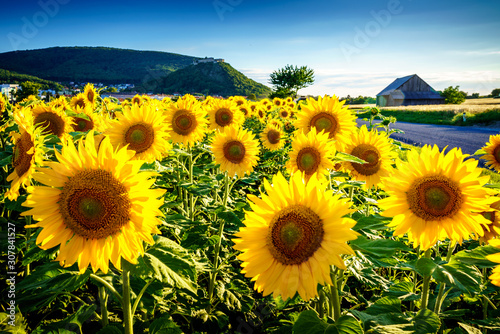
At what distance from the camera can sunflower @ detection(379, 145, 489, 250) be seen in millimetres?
1832

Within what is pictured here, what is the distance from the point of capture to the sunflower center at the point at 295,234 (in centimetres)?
153

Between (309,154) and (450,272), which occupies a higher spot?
(309,154)

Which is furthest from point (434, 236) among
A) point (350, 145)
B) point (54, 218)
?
point (54, 218)

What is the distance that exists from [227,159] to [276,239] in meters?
2.45

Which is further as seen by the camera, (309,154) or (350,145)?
(350,145)

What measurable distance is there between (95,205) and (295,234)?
3.43 feet

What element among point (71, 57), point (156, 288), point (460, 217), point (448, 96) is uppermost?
point (71, 57)

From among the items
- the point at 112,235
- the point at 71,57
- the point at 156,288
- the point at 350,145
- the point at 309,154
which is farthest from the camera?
the point at 71,57

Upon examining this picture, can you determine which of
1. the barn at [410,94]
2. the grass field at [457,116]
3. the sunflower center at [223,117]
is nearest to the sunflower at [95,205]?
the sunflower center at [223,117]

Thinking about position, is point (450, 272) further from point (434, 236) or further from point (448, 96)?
point (448, 96)

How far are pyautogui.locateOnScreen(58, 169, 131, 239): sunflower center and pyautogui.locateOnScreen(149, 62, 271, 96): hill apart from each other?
2999 inches

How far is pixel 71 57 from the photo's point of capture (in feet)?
349

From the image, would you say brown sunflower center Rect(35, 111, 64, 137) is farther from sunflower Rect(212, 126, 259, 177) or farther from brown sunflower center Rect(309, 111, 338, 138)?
brown sunflower center Rect(309, 111, 338, 138)

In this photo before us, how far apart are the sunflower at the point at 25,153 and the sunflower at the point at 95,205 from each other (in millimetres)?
500
